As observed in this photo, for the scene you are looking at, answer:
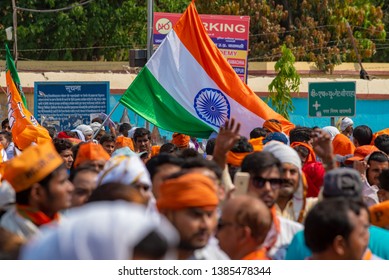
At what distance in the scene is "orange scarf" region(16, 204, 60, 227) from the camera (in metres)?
4.79

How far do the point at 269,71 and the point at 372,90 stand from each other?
328 centimetres

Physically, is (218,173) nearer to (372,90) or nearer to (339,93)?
(339,93)

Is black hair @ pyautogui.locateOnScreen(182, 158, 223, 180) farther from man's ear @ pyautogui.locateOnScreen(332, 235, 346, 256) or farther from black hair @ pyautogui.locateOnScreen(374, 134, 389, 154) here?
black hair @ pyautogui.locateOnScreen(374, 134, 389, 154)

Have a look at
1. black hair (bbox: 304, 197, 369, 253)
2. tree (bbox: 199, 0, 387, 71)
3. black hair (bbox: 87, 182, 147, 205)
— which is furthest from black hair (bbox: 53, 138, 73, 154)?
tree (bbox: 199, 0, 387, 71)

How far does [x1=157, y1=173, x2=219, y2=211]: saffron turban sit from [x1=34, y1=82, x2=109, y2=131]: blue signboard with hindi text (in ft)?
46.0

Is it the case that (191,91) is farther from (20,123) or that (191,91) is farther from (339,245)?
(339,245)

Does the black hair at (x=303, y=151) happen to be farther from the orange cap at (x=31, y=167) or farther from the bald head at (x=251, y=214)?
the orange cap at (x=31, y=167)

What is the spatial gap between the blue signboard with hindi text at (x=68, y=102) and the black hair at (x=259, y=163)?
41.3ft

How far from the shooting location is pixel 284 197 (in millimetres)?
6273

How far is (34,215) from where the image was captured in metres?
4.83

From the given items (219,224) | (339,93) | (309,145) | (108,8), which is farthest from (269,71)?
(219,224)

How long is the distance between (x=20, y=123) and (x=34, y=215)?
25.9ft

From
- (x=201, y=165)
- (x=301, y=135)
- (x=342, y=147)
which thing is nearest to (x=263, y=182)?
(x=201, y=165)

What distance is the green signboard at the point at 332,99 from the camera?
51.9 feet
